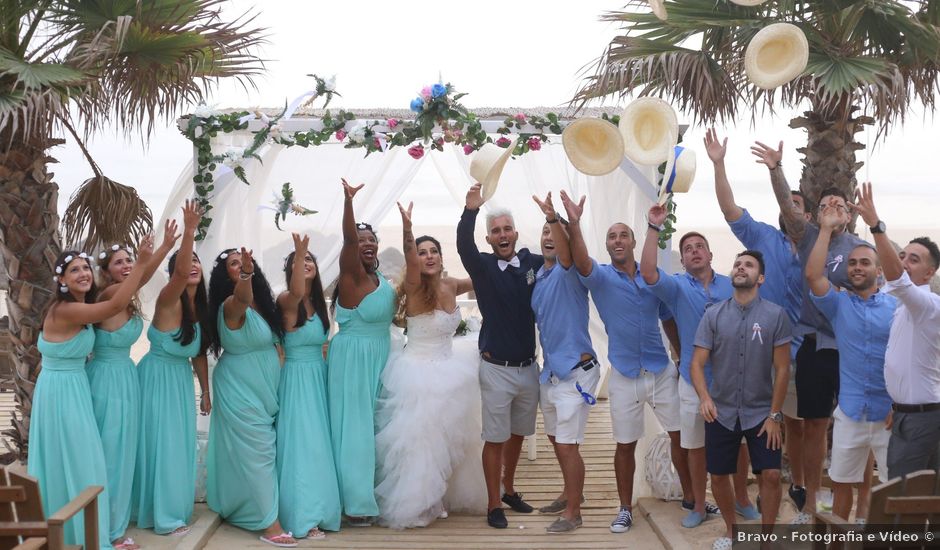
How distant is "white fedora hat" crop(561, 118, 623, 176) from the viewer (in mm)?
6027

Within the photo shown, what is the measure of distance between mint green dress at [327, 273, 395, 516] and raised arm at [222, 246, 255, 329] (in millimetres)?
664

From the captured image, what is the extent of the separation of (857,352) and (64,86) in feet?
16.9

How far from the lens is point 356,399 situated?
6117 millimetres

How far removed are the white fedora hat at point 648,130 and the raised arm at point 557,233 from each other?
2.10ft

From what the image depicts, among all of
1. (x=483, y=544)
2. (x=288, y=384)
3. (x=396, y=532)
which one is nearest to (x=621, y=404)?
(x=483, y=544)

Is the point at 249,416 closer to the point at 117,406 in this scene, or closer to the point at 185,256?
the point at 117,406

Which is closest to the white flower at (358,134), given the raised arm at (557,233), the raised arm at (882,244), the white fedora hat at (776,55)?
the raised arm at (557,233)

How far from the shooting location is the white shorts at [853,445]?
5.21m

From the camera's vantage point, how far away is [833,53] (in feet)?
22.6

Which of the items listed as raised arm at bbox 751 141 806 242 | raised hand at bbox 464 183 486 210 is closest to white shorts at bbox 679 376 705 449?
raised arm at bbox 751 141 806 242

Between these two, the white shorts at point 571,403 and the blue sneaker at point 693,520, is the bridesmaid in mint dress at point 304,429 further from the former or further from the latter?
the blue sneaker at point 693,520

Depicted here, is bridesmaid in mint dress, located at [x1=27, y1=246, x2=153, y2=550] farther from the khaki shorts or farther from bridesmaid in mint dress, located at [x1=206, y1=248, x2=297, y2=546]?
the khaki shorts

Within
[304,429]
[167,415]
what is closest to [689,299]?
[304,429]

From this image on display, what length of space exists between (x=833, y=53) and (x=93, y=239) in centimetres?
573
